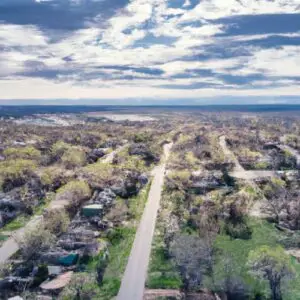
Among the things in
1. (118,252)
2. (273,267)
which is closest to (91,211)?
(118,252)

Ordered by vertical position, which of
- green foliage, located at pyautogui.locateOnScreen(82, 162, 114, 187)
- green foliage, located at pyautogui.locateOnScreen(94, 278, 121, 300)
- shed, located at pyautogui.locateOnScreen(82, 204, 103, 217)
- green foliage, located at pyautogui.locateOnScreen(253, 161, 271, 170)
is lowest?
green foliage, located at pyautogui.locateOnScreen(94, 278, 121, 300)

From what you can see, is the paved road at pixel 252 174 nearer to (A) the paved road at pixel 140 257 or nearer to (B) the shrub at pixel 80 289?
(A) the paved road at pixel 140 257


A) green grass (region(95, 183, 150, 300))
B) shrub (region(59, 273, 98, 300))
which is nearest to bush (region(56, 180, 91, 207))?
green grass (region(95, 183, 150, 300))

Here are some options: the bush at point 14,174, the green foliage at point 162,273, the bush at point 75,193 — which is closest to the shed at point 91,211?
the bush at point 75,193

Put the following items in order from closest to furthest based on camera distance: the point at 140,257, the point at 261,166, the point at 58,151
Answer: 1. the point at 140,257
2. the point at 261,166
3. the point at 58,151

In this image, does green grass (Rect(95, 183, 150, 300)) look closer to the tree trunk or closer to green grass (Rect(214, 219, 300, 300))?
green grass (Rect(214, 219, 300, 300))

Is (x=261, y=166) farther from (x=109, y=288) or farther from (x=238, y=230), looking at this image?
(x=109, y=288)

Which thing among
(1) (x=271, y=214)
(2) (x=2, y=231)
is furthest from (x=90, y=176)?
(1) (x=271, y=214)
